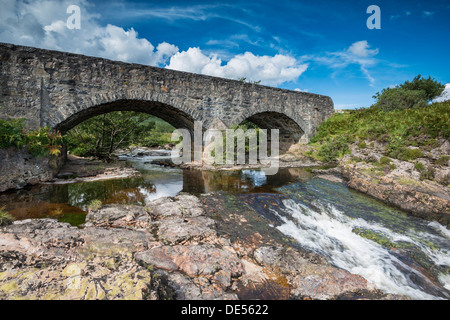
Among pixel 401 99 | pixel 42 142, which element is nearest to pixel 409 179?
pixel 42 142

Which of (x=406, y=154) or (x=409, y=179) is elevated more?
(x=406, y=154)

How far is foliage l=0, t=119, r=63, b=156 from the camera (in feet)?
19.9

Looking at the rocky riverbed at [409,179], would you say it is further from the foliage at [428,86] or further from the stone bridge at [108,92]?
the foliage at [428,86]

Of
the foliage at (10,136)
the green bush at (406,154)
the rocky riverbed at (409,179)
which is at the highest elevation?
the foliage at (10,136)

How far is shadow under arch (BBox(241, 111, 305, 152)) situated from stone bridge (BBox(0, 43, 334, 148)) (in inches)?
33.5

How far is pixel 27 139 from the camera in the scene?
6574 millimetres

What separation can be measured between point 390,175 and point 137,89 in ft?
35.3

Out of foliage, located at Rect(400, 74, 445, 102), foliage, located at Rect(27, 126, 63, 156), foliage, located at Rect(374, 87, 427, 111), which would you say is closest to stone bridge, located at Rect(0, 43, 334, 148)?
foliage, located at Rect(27, 126, 63, 156)

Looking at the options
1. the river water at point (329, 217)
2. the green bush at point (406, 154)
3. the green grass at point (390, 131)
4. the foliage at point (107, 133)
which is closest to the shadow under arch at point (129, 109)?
the foliage at point (107, 133)

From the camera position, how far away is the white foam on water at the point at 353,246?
10.2ft

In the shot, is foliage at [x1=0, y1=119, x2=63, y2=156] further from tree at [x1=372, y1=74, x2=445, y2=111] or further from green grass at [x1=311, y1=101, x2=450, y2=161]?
tree at [x1=372, y1=74, x2=445, y2=111]

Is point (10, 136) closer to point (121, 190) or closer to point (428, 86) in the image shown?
point (121, 190)

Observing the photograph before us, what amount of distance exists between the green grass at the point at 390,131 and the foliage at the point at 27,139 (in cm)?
1409

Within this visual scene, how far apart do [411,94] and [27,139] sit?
36.0 m
